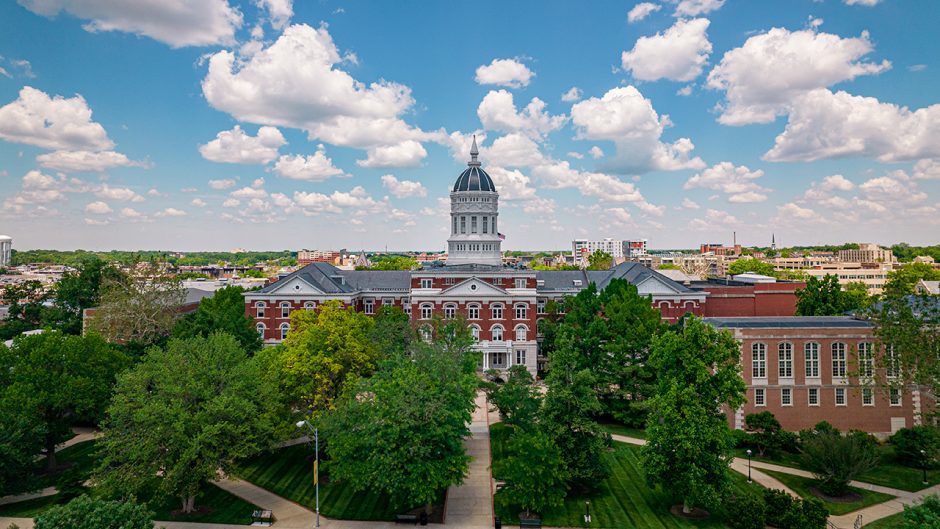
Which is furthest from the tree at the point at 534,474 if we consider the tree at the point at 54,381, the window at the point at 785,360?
the tree at the point at 54,381

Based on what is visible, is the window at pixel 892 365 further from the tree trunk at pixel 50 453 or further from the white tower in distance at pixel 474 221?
the tree trunk at pixel 50 453

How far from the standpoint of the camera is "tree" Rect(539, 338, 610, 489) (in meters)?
32.9

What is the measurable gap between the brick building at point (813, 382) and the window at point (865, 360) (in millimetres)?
82

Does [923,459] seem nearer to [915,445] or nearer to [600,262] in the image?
[915,445]

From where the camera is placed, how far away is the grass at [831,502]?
34375mm

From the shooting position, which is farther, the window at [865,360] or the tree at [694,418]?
the window at [865,360]

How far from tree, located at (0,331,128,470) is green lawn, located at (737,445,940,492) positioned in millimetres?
49183

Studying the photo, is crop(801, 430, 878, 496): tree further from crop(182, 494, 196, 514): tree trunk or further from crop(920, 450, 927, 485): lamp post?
crop(182, 494, 196, 514): tree trunk

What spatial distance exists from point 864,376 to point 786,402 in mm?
5946

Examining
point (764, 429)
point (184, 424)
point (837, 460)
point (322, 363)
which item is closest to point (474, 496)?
point (322, 363)

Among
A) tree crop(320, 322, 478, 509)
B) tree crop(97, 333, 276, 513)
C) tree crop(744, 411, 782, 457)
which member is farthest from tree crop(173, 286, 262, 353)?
tree crop(744, 411, 782, 457)

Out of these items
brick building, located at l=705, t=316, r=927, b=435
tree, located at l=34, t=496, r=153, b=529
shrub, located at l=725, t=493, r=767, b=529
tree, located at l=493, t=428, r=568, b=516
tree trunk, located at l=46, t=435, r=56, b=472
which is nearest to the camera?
tree, located at l=34, t=496, r=153, b=529

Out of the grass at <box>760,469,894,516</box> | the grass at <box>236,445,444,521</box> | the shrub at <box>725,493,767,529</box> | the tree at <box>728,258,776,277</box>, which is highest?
the tree at <box>728,258,776,277</box>

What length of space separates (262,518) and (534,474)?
15.9 meters
